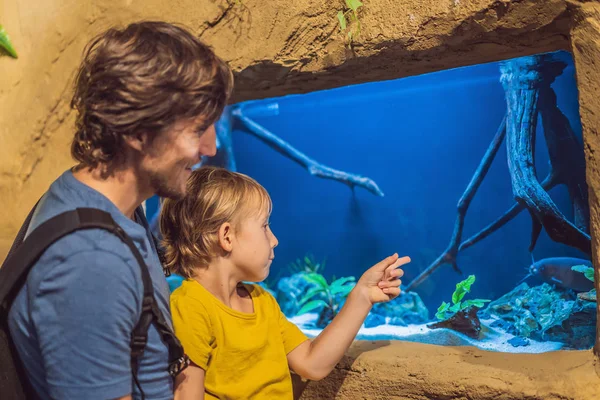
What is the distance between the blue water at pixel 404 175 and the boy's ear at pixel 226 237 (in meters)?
1.84

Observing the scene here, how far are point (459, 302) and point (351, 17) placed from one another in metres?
1.70

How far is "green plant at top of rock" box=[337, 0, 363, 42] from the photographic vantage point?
2.51 meters

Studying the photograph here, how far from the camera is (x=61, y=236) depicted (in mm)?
1160

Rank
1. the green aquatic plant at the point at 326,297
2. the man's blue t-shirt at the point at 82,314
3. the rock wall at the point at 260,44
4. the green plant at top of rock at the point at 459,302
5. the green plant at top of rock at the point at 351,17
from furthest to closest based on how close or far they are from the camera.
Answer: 1. the green aquatic plant at the point at 326,297
2. the green plant at top of rock at the point at 459,302
3. the green plant at top of rock at the point at 351,17
4. the rock wall at the point at 260,44
5. the man's blue t-shirt at the point at 82,314

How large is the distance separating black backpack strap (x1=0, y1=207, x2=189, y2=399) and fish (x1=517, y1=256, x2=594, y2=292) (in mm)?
2192

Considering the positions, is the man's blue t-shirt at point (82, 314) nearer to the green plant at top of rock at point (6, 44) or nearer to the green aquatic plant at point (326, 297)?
the green plant at top of rock at point (6, 44)

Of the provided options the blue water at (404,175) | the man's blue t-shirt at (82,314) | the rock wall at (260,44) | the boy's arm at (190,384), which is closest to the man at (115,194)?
the man's blue t-shirt at (82,314)

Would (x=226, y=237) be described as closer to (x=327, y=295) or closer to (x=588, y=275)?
(x=588, y=275)

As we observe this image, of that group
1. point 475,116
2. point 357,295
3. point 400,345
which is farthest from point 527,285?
point 357,295

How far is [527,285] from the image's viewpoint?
120 inches

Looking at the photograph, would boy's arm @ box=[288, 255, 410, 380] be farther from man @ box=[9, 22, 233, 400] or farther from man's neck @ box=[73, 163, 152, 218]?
man's neck @ box=[73, 163, 152, 218]

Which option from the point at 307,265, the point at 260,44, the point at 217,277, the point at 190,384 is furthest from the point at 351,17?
the point at 307,265

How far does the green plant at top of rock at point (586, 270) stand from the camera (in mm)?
2600

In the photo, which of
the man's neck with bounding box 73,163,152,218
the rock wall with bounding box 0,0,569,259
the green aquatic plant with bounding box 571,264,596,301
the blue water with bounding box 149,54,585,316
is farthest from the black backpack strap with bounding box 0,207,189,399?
the blue water with bounding box 149,54,585,316
